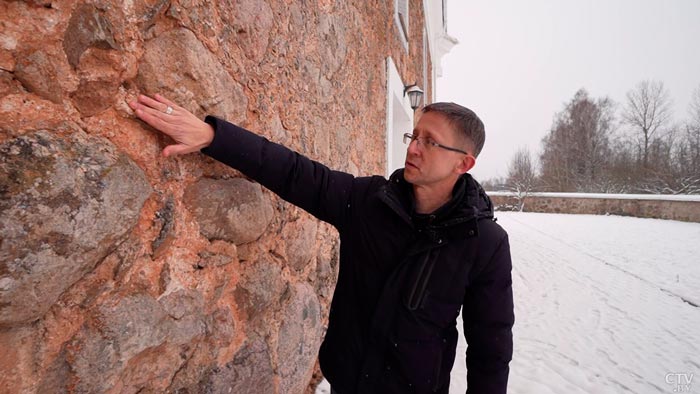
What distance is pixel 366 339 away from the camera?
133cm

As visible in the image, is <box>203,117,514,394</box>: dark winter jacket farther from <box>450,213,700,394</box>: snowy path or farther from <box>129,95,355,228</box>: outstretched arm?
<box>450,213,700,394</box>: snowy path

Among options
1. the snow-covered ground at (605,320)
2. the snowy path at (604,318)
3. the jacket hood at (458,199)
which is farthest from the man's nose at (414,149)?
the snowy path at (604,318)

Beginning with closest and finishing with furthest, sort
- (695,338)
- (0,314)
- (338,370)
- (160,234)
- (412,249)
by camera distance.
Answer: (0,314) → (160,234) → (412,249) → (338,370) → (695,338)

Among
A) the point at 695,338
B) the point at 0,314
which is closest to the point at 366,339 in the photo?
the point at 0,314

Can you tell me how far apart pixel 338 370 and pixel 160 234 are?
0.85 meters

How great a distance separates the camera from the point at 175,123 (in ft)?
3.25

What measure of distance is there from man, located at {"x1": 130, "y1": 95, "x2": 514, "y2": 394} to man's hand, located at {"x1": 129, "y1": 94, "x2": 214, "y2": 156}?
0.12 meters

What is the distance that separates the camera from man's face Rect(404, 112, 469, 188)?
137 cm

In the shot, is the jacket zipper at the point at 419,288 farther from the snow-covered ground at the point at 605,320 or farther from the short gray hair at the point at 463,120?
the snow-covered ground at the point at 605,320

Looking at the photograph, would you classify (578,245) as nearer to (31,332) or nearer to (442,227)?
(442,227)

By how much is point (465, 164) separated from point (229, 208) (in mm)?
941

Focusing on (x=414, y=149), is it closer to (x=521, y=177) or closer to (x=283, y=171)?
(x=283, y=171)

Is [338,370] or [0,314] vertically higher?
[0,314]

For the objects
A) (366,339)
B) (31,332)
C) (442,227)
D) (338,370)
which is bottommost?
(338,370)
